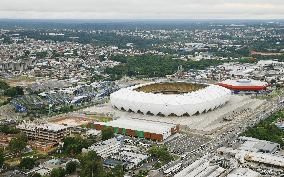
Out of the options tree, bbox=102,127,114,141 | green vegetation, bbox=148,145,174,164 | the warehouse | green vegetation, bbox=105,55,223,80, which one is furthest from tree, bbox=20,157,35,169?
green vegetation, bbox=105,55,223,80

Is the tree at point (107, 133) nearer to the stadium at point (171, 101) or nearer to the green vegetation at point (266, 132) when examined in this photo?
the stadium at point (171, 101)

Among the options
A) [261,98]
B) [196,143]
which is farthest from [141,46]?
[196,143]

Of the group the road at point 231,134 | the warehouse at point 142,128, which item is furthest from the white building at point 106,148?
the road at point 231,134

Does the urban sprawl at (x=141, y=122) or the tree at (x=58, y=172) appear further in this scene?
the urban sprawl at (x=141, y=122)

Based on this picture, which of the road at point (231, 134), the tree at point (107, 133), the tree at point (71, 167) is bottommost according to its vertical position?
the road at point (231, 134)

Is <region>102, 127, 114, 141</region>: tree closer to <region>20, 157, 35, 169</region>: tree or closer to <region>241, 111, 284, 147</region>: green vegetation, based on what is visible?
<region>20, 157, 35, 169</region>: tree

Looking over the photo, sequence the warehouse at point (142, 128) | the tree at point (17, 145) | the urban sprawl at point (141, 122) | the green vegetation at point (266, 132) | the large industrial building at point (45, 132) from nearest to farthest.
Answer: the urban sprawl at point (141, 122) < the tree at point (17, 145) < the green vegetation at point (266, 132) < the large industrial building at point (45, 132) < the warehouse at point (142, 128)
